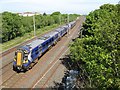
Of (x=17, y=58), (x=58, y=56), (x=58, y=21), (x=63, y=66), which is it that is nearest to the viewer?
(x=17, y=58)

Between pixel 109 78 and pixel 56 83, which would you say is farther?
pixel 56 83

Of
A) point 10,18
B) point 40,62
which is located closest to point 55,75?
point 40,62

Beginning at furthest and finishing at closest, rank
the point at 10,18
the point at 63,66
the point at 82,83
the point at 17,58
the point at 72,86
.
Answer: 1. the point at 10,18
2. the point at 63,66
3. the point at 17,58
4. the point at 82,83
5. the point at 72,86

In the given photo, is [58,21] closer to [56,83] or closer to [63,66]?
[63,66]

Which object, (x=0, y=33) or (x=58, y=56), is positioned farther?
(x=0, y=33)

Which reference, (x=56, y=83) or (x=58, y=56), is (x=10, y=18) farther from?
(x=56, y=83)

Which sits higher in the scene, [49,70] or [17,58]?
[17,58]

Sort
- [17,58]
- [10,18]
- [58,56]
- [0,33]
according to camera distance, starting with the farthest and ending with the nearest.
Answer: [10,18] → [0,33] → [58,56] → [17,58]

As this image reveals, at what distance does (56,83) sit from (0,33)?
33339mm

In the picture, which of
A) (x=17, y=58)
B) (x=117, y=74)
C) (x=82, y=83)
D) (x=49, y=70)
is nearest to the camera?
(x=117, y=74)

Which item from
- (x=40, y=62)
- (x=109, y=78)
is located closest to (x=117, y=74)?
(x=109, y=78)

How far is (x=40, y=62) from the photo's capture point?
40.3 metres

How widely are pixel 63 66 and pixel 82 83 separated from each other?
9.67m

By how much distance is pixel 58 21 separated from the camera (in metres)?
134
